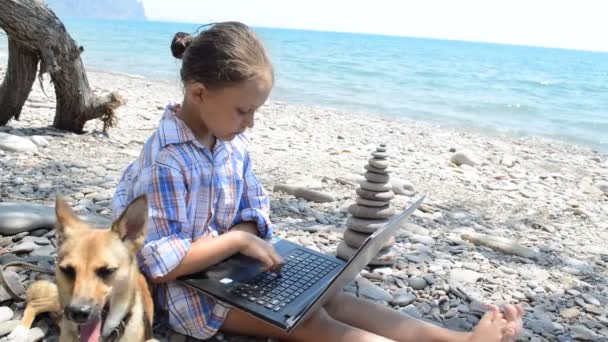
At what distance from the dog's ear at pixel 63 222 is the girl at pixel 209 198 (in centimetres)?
40

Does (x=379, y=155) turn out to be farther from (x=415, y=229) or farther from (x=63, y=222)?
(x=63, y=222)

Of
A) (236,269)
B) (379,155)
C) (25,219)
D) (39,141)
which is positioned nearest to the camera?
(236,269)

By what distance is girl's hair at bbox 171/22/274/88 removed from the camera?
270 centimetres

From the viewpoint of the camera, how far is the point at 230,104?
2.75m

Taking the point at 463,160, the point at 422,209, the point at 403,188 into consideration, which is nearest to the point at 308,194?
the point at 422,209

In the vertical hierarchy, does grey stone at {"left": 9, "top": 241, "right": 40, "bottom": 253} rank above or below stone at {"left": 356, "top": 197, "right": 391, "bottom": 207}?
below

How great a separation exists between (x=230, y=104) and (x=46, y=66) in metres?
5.11

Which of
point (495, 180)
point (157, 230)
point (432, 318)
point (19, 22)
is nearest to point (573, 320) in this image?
point (432, 318)

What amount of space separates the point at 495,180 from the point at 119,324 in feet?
23.3

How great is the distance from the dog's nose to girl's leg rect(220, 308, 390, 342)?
35.5 inches

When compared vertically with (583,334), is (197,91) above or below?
above

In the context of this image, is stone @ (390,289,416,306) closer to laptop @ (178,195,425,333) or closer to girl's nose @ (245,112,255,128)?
laptop @ (178,195,425,333)

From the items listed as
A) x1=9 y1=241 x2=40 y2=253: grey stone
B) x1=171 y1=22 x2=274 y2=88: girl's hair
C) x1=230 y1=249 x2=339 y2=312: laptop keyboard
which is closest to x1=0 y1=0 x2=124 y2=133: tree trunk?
x1=9 y1=241 x2=40 y2=253: grey stone

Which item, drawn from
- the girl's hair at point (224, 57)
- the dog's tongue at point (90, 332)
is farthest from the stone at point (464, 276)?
the dog's tongue at point (90, 332)
